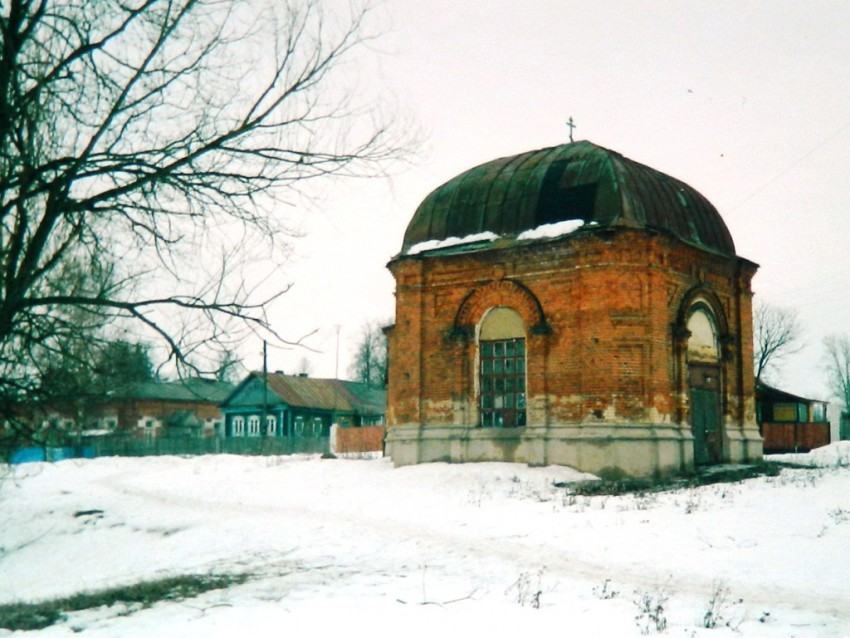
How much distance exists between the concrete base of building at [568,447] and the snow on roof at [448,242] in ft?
13.8

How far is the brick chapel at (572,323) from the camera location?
17344 millimetres

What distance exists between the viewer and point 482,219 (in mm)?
19578

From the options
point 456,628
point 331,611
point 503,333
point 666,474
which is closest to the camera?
point 456,628

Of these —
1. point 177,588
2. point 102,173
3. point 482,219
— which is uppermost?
point 482,219

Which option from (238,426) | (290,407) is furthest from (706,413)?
(238,426)

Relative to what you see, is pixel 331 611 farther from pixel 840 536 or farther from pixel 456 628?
pixel 840 536

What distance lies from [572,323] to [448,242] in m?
3.73

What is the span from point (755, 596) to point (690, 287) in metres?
12.3

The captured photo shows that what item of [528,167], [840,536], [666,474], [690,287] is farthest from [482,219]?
[840,536]

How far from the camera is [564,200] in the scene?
1847 cm

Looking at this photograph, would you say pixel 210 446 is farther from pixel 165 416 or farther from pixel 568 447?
pixel 568 447

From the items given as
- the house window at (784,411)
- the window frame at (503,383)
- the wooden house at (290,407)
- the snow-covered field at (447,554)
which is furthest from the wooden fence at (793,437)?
the wooden house at (290,407)

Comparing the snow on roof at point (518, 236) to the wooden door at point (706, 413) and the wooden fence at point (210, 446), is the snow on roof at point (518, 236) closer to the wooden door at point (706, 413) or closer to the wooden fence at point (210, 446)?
the wooden door at point (706, 413)

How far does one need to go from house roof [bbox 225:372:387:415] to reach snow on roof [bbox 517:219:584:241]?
3195 centimetres
